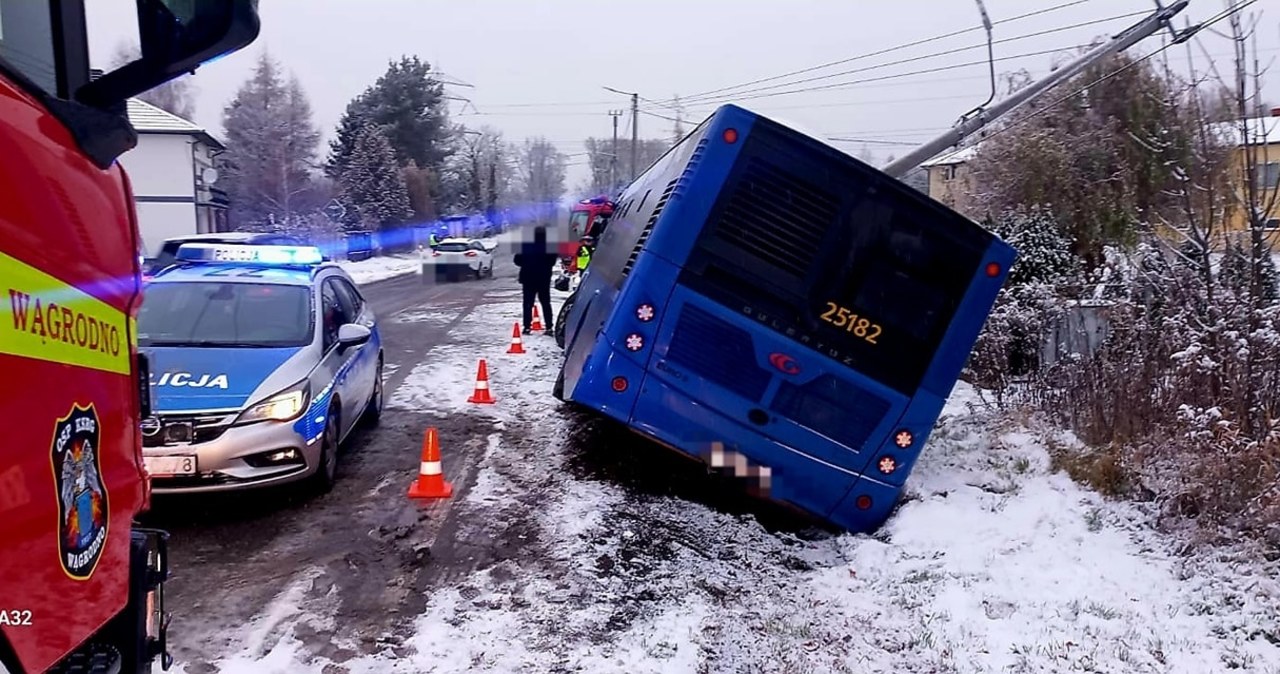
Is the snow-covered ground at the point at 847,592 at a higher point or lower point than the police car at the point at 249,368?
lower

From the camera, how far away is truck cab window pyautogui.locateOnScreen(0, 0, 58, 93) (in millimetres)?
2188

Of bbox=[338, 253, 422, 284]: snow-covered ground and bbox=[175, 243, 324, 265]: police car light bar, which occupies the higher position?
bbox=[175, 243, 324, 265]: police car light bar

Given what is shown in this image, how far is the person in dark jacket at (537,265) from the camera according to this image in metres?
16.1

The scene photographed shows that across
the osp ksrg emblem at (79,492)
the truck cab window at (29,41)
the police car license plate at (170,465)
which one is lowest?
the police car license plate at (170,465)

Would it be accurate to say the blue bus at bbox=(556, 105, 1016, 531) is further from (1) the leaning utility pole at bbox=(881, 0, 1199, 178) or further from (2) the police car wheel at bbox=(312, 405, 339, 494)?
(1) the leaning utility pole at bbox=(881, 0, 1199, 178)

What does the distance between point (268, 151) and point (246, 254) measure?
45711mm

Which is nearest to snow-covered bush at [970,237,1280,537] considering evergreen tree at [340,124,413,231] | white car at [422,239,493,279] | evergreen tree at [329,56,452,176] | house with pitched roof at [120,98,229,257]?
white car at [422,239,493,279]

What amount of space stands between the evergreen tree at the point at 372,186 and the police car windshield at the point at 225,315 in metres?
46.1

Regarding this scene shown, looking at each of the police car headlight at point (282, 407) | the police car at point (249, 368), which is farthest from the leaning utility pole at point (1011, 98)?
the police car headlight at point (282, 407)

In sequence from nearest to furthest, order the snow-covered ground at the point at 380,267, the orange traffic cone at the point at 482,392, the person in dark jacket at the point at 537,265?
the orange traffic cone at the point at 482,392
the person in dark jacket at the point at 537,265
the snow-covered ground at the point at 380,267

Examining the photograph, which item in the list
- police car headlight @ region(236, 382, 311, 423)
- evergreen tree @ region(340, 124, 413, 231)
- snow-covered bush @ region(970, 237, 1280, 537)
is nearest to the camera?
snow-covered bush @ region(970, 237, 1280, 537)

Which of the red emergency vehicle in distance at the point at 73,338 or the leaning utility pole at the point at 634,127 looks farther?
the leaning utility pole at the point at 634,127

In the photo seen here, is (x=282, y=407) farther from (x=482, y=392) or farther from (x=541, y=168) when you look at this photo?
(x=541, y=168)

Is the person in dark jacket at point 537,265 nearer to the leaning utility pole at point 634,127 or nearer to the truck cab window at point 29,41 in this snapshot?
the truck cab window at point 29,41
